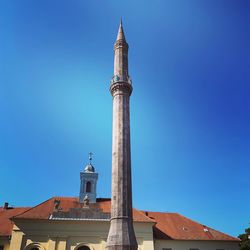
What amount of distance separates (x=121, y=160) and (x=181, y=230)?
1453 centimetres

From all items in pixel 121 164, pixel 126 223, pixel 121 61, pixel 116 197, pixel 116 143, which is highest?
pixel 121 61

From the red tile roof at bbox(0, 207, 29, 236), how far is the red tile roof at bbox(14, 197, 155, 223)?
108 inches

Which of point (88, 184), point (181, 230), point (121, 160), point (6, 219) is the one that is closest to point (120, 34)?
point (121, 160)

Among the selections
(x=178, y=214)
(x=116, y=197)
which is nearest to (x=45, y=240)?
(x=116, y=197)

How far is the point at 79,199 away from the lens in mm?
31688

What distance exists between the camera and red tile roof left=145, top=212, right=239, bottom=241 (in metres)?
29.3

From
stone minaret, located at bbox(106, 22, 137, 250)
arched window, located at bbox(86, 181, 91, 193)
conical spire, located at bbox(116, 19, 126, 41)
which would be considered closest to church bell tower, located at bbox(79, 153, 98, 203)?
arched window, located at bbox(86, 181, 91, 193)

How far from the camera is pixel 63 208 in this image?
29391 millimetres

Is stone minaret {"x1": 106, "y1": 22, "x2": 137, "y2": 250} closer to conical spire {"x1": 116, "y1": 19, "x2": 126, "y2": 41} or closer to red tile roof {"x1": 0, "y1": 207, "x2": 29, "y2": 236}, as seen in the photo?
conical spire {"x1": 116, "y1": 19, "x2": 126, "y2": 41}

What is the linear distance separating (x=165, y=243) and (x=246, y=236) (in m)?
14.1

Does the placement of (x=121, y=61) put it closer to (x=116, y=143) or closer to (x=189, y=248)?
(x=116, y=143)

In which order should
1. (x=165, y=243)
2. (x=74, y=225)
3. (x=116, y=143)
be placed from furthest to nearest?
(x=165, y=243)
(x=74, y=225)
(x=116, y=143)

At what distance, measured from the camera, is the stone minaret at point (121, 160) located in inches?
716

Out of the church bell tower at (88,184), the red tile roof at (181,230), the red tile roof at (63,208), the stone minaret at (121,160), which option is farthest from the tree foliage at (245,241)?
the stone minaret at (121,160)
